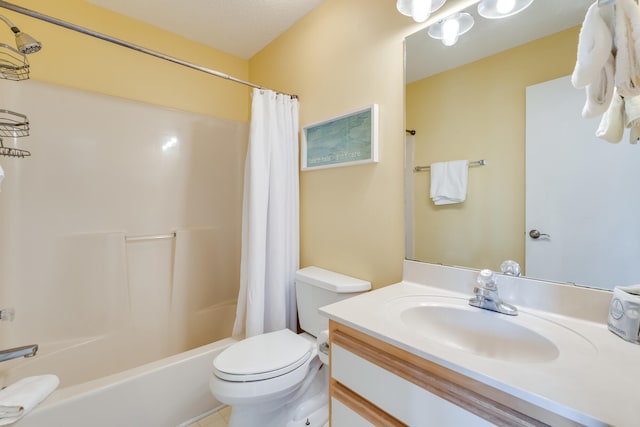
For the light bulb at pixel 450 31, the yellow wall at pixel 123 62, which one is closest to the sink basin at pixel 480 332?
the light bulb at pixel 450 31

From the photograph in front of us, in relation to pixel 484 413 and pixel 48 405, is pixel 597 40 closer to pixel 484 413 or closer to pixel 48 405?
pixel 484 413

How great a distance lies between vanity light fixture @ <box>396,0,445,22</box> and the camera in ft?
3.55

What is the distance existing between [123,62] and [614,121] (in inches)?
100

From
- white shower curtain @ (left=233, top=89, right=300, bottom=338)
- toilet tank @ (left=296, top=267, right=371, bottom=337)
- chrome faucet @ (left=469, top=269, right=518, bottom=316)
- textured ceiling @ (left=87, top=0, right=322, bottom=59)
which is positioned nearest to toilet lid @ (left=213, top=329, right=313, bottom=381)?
toilet tank @ (left=296, top=267, right=371, bottom=337)

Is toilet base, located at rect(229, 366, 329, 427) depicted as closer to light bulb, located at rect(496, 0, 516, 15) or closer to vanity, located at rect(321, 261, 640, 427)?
vanity, located at rect(321, 261, 640, 427)

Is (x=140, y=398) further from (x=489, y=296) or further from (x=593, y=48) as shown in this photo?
(x=593, y=48)

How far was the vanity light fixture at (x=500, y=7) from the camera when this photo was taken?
38.1 inches

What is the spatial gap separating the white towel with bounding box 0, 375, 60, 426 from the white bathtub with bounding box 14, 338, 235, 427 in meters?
0.05

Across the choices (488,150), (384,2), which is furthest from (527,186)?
(384,2)

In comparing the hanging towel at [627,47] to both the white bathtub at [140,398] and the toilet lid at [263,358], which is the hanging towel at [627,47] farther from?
the white bathtub at [140,398]

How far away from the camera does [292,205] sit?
1742 mm

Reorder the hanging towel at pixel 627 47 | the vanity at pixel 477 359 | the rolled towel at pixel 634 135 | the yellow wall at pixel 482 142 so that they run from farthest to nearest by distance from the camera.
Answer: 1. the yellow wall at pixel 482 142
2. the rolled towel at pixel 634 135
3. the hanging towel at pixel 627 47
4. the vanity at pixel 477 359

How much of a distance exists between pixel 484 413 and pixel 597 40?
947mm

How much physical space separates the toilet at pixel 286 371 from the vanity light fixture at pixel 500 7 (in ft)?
4.05
